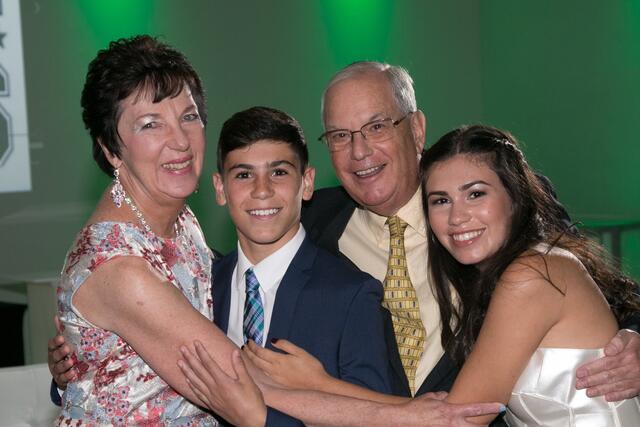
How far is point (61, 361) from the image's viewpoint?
2.33m

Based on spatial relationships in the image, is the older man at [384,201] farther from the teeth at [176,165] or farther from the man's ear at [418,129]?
the teeth at [176,165]

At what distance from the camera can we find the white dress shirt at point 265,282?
2400mm

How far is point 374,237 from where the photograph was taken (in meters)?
2.85

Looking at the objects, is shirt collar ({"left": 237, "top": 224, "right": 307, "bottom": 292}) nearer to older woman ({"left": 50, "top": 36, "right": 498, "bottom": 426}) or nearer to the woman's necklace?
older woman ({"left": 50, "top": 36, "right": 498, "bottom": 426})

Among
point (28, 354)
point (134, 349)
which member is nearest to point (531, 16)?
point (28, 354)

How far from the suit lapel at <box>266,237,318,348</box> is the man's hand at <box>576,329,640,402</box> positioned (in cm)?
72

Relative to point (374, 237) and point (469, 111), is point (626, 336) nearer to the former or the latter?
point (374, 237)

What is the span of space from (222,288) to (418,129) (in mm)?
879

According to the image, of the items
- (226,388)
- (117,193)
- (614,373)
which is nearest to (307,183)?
(117,193)

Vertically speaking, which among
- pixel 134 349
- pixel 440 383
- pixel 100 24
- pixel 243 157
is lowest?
pixel 440 383

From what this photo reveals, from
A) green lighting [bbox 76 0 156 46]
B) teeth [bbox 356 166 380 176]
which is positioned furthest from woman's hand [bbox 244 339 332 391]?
green lighting [bbox 76 0 156 46]

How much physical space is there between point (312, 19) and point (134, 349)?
14.1 ft

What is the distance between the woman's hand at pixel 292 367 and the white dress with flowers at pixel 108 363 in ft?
0.77

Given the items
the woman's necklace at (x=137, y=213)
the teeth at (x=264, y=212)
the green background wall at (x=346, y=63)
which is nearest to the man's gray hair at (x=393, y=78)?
the teeth at (x=264, y=212)
